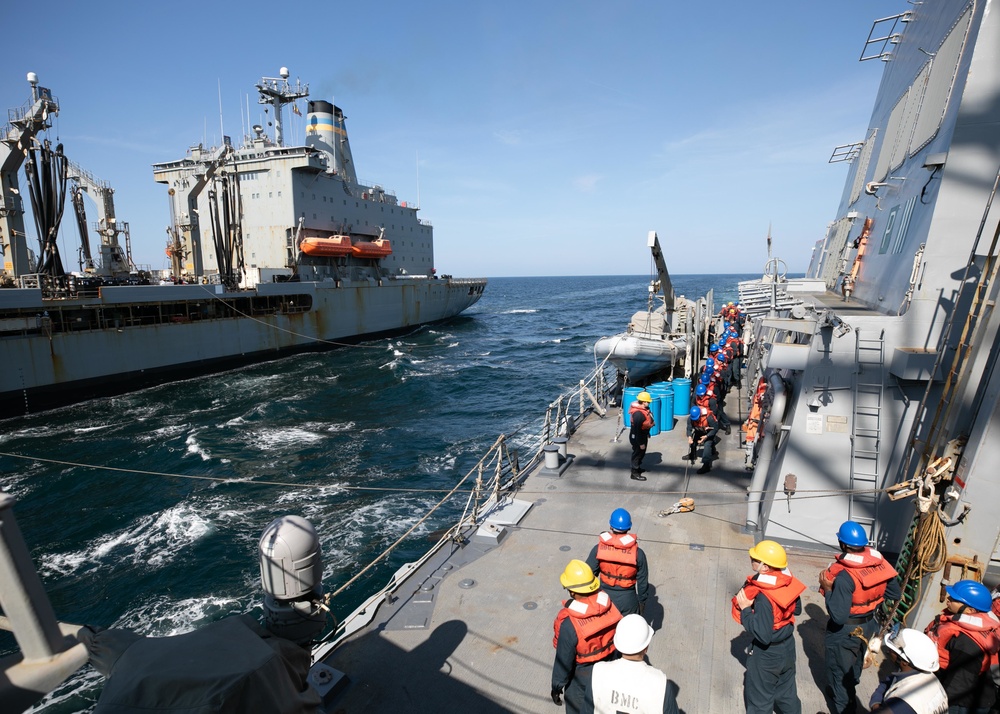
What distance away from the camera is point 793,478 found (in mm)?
6125

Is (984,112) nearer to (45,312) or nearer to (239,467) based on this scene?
(239,467)

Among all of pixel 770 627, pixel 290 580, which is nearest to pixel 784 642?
pixel 770 627

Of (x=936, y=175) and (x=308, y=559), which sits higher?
(x=936, y=175)

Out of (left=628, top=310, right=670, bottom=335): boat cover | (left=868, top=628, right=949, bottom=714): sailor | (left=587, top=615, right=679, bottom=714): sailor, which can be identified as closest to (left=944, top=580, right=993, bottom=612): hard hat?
(left=868, top=628, right=949, bottom=714): sailor

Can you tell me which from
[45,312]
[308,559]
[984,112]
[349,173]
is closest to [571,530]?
[308,559]

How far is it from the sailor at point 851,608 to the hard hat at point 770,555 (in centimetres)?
59

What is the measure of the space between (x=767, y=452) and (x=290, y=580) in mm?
6256

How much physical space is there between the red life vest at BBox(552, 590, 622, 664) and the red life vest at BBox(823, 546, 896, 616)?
195cm

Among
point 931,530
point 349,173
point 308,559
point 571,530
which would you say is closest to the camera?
point 308,559

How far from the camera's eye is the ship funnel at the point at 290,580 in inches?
130

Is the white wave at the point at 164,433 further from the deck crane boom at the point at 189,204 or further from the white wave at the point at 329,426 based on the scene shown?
the deck crane boom at the point at 189,204

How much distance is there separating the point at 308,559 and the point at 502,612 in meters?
2.56

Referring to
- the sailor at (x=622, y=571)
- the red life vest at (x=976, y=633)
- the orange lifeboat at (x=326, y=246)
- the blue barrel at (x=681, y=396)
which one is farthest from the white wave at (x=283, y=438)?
the orange lifeboat at (x=326, y=246)

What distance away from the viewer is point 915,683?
270cm
